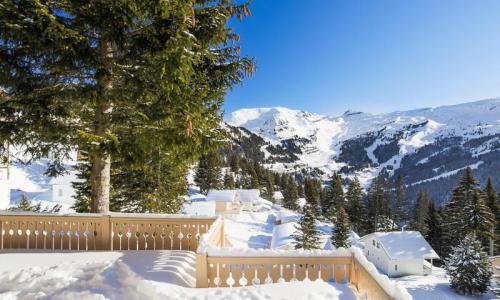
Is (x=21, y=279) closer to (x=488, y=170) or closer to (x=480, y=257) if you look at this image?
(x=480, y=257)

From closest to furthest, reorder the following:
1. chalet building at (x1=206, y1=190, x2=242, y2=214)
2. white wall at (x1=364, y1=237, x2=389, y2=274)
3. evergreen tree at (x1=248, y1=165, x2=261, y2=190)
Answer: white wall at (x1=364, y1=237, x2=389, y2=274), chalet building at (x1=206, y1=190, x2=242, y2=214), evergreen tree at (x1=248, y1=165, x2=261, y2=190)

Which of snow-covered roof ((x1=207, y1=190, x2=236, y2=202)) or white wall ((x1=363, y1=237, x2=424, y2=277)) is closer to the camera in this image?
white wall ((x1=363, y1=237, x2=424, y2=277))

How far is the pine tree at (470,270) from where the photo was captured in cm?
2166

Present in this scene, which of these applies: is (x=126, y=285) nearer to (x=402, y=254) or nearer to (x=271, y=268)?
(x=271, y=268)

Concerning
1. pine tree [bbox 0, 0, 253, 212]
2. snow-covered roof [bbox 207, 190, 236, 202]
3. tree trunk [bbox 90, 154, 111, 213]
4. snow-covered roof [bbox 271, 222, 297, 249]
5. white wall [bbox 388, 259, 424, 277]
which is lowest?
white wall [bbox 388, 259, 424, 277]

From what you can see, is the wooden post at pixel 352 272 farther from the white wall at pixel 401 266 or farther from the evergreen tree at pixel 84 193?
the white wall at pixel 401 266

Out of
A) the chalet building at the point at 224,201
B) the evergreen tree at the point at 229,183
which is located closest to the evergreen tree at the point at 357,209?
the chalet building at the point at 224,201

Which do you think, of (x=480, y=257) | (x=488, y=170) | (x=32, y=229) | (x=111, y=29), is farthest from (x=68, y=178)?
(x=488, y=170)

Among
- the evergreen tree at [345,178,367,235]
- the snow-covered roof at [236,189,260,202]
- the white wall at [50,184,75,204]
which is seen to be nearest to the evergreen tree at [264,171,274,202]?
the snow-covered roof at [236,189,260,202]

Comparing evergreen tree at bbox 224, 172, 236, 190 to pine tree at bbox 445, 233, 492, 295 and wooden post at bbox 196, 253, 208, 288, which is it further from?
wooden post at bbox 196, 253, 208, 288

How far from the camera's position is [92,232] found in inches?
299

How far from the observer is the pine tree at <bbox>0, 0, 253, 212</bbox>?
6.34 metres

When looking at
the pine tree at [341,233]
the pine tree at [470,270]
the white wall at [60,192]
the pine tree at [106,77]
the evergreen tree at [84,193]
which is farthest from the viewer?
the white wall at [60,192]

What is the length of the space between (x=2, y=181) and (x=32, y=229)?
41.1 feet
